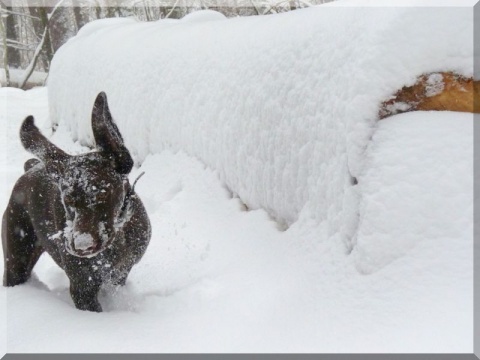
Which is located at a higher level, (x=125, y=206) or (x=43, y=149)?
(x=43, y=149)

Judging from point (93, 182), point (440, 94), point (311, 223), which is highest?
point (440, 94)

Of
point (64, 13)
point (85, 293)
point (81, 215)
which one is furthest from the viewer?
point (64, 13)

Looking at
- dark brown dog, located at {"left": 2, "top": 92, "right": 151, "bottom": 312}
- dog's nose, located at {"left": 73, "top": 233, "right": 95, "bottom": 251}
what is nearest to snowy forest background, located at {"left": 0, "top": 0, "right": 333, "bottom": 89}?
dark brown dog, located at {"left": 2, "top": 92, "right": 151, "bottom": 312}

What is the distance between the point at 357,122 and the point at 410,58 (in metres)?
0.39

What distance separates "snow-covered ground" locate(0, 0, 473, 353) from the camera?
225cm

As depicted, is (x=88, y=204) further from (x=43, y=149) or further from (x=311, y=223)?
(x=311, y=223)

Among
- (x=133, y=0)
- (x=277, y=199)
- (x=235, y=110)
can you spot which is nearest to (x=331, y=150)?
(x=277, y=199)

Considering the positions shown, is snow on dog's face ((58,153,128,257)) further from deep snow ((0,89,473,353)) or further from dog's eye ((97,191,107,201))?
deep snow ((0,89,473,353))

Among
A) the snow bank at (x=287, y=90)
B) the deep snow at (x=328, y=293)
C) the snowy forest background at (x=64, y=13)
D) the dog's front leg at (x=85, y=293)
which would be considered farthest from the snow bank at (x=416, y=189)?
the snowy forest background at (x=64, y=13)

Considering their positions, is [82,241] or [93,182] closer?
[82,241]

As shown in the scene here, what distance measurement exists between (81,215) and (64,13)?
23.1 meters

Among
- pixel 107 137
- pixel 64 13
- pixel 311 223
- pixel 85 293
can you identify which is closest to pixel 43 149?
pixel 107 137

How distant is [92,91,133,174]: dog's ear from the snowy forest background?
1584 cm

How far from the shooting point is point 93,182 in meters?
2.56
